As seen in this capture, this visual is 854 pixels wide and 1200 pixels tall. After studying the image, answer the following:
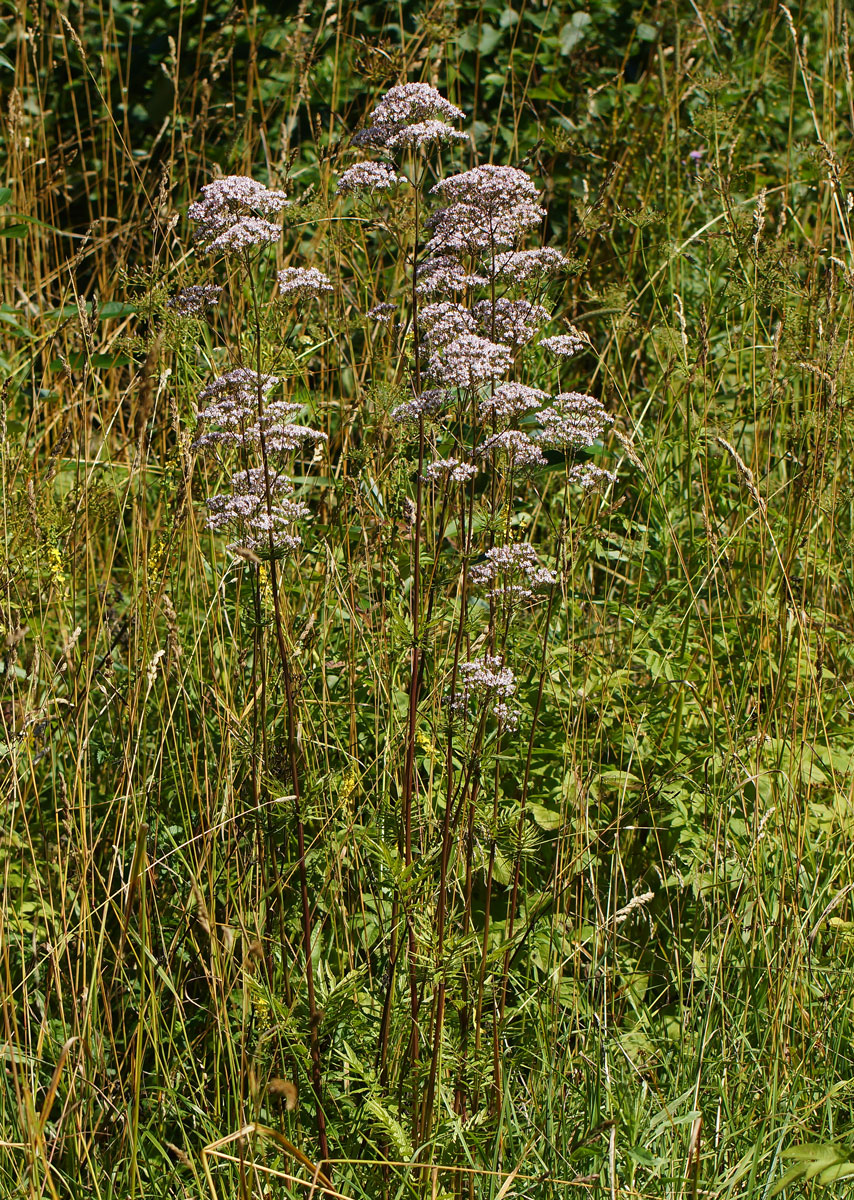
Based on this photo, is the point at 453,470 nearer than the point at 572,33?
Yes

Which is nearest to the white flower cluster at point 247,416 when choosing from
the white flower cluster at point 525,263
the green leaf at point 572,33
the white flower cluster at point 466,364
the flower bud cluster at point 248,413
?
the flower bud cluster at point 248,413

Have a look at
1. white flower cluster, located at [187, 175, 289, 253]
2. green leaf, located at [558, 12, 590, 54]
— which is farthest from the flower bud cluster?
green leaf, located at [558, 12, 590, 54]

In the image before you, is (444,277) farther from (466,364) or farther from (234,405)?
(234,405)

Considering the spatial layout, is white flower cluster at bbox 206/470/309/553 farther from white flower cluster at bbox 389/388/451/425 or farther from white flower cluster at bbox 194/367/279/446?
white flower cluster at bbox 389/388/451/425

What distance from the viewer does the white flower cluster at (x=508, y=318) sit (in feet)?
6.24

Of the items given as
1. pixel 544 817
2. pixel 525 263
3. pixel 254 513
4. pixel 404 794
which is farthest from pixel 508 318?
pixel 544 817

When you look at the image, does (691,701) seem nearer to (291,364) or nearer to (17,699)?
(291,364)

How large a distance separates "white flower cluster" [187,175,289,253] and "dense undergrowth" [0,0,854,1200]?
0.45ft

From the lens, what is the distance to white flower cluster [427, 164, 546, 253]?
5.97ft

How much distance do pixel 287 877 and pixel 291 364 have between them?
100 centimetres

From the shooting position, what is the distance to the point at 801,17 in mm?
4809

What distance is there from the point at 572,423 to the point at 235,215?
65 cm

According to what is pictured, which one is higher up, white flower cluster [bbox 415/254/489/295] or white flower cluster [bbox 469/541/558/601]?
white flower cluster [bbox 415/254/489/295]

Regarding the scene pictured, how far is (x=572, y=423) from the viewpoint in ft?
6.43
